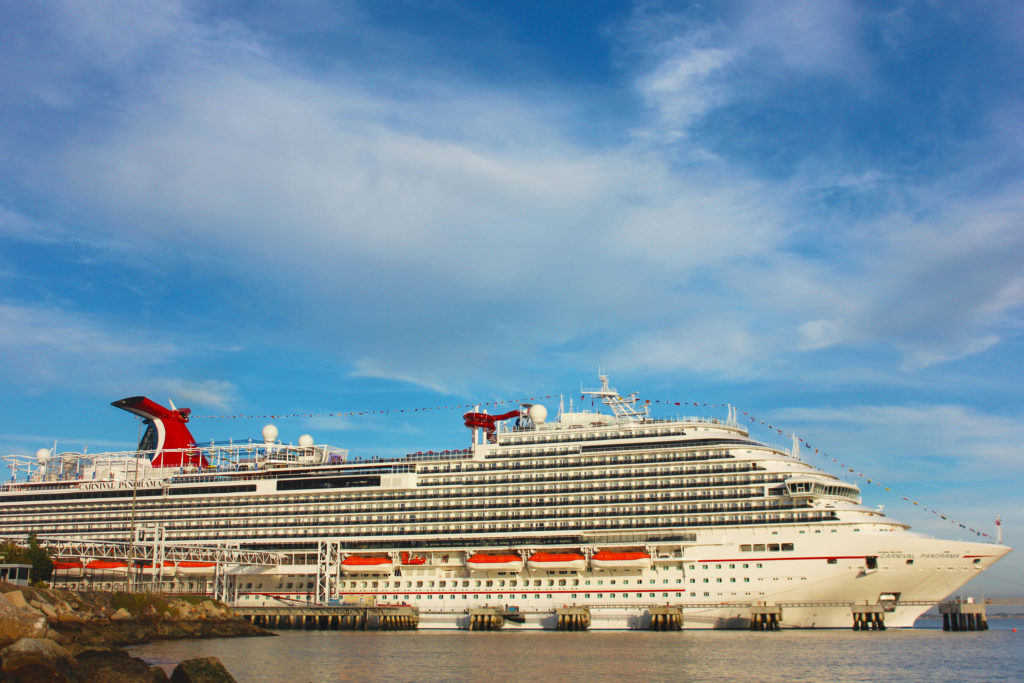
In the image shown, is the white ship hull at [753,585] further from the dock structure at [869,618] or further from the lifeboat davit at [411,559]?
the lifeboat davit at [411,559]

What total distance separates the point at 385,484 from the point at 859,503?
41740mm

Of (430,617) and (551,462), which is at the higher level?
(551,462)

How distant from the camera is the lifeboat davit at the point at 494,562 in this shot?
7088cm

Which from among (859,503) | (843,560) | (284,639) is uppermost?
(859,503)

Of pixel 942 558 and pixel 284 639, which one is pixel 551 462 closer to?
pixel 284 639

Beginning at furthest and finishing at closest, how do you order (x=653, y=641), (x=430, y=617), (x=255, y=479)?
(x=255, y=479) → (x=430, y=617) → (x=653, y=641)

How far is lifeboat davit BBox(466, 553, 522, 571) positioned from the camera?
70.9 m

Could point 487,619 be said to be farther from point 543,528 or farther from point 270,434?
point 270,434

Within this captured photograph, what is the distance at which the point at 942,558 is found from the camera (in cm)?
5956

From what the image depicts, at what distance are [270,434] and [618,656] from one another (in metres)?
54.8

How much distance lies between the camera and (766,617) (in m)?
61.3

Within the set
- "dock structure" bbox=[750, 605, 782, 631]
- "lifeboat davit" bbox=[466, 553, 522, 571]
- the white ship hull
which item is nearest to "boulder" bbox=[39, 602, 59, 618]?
the white ship hull

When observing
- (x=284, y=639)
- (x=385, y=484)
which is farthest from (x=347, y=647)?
(x=385, y=484)

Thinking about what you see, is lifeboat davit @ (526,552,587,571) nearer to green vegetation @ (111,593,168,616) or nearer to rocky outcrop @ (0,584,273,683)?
rocky outcrop @ (0,584,273,683)
